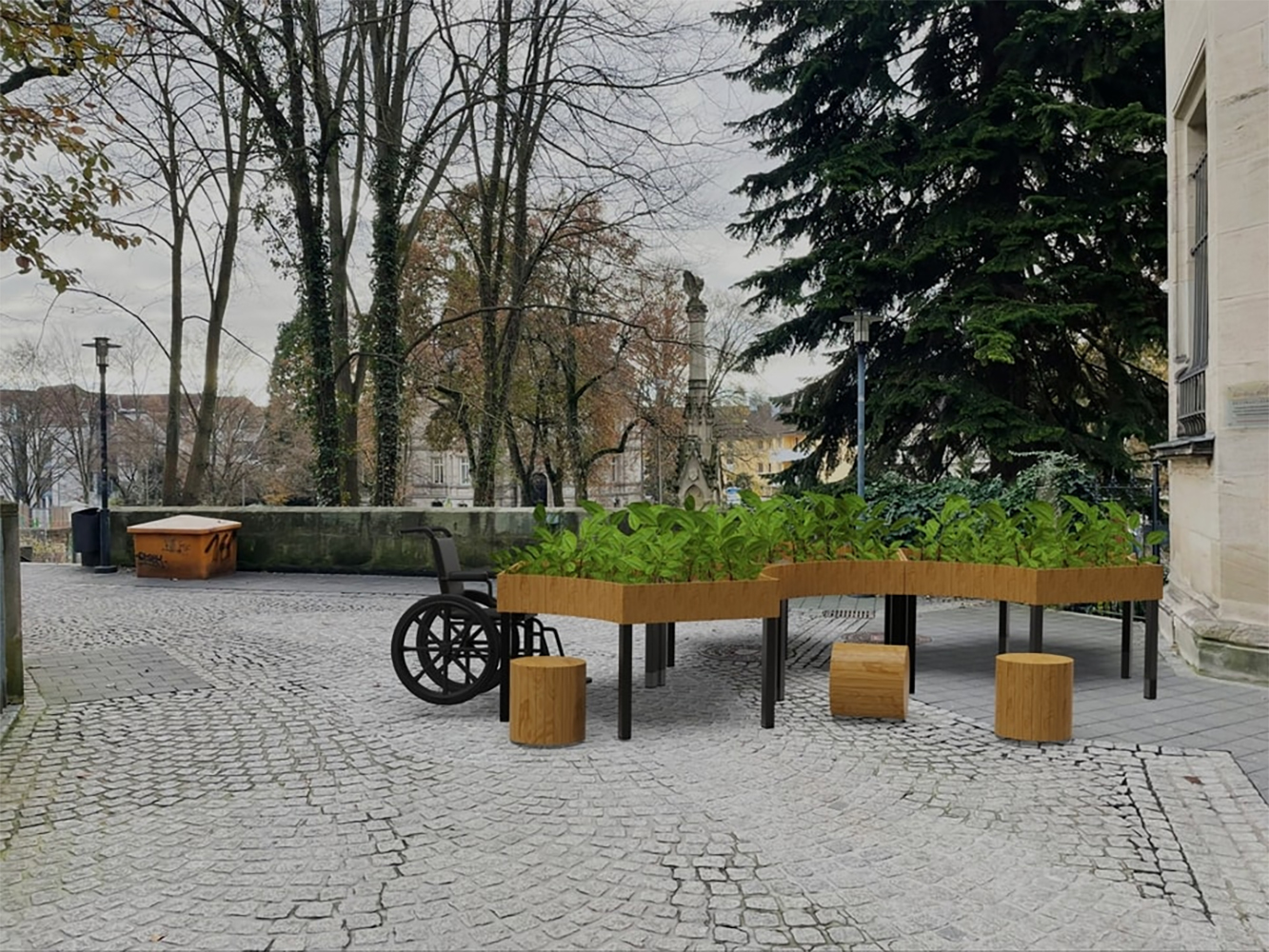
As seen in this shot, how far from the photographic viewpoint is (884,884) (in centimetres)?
346

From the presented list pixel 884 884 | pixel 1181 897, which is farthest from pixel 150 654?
pixel 1181 897

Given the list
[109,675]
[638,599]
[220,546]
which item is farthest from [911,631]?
[220,546]

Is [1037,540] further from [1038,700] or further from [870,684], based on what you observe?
[870,684]

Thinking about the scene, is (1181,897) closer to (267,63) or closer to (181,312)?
(267,63)

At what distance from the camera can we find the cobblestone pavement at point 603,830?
3.15 meters

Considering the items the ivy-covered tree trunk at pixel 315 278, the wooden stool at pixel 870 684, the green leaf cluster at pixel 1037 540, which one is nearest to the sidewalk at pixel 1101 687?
the wooden stool at pixel 870 684

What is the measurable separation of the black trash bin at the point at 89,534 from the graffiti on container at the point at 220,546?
2523mm

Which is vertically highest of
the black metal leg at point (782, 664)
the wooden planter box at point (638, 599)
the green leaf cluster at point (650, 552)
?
→ the green leaf cluster at point (650, 552)

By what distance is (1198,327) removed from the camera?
914 centimetres

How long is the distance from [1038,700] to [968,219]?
1105 centimetres

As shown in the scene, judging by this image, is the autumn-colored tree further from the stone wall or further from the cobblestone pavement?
the stone wall

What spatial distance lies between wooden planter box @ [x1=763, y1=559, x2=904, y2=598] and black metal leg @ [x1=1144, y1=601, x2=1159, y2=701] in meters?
1.60

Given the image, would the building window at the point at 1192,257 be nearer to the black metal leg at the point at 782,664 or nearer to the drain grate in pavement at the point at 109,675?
the black metal leg at the point at 782,664

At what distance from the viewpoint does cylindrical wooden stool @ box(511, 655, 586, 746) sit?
525cm
